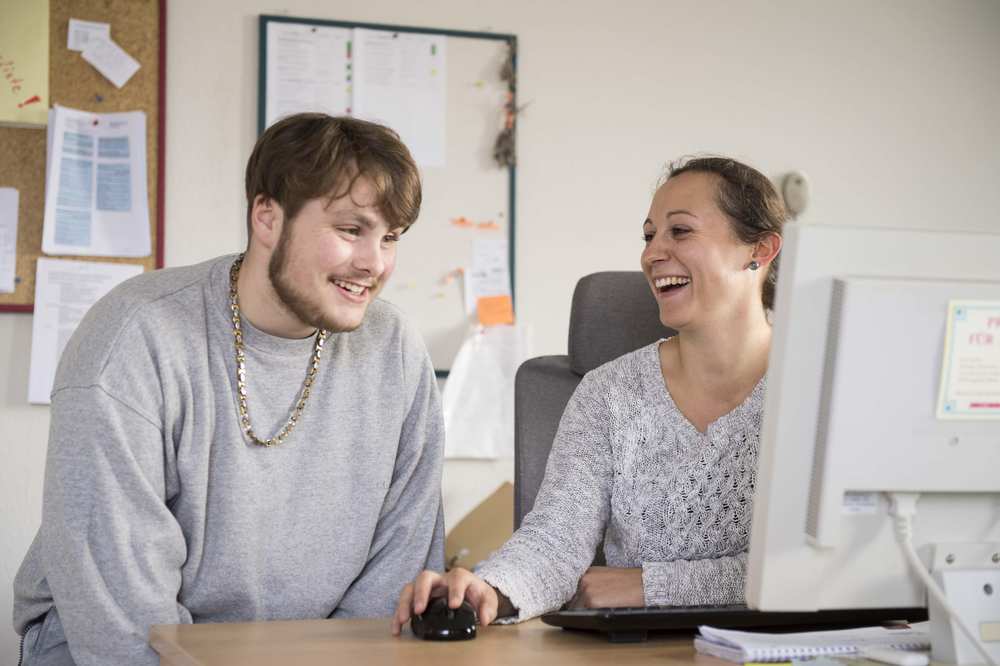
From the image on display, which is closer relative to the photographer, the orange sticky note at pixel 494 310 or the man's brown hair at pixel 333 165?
the man's brown hair at pixel 333 165

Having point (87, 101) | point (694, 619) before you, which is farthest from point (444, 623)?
point (87, 101)

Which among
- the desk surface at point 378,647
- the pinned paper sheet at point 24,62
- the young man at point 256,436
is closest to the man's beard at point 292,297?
the young man at point 256,436

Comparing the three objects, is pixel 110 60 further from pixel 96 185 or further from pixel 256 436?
pixel 256 436

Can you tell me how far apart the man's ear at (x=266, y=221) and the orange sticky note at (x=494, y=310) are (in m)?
1.29

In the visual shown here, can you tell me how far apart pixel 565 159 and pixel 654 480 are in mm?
1586

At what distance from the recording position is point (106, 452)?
5.23 ft

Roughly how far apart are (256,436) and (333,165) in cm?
42

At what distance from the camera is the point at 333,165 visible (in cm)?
173

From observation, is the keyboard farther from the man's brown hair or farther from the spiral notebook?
the man's brown hair

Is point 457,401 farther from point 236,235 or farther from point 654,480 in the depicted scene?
point 654,480

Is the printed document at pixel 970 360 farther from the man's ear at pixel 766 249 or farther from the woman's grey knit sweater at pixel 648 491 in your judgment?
the man's ear at pixel 766 249

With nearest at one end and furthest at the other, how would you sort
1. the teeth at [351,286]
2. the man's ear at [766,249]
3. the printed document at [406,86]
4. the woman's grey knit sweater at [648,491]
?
the woman's grey knit sweater at [648,491] < the teeth at [351,286] < the man's ear at [766,249] < the printed document at [406,86]

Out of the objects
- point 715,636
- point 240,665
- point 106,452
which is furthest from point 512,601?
point 106,452

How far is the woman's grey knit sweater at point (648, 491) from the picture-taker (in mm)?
1652
